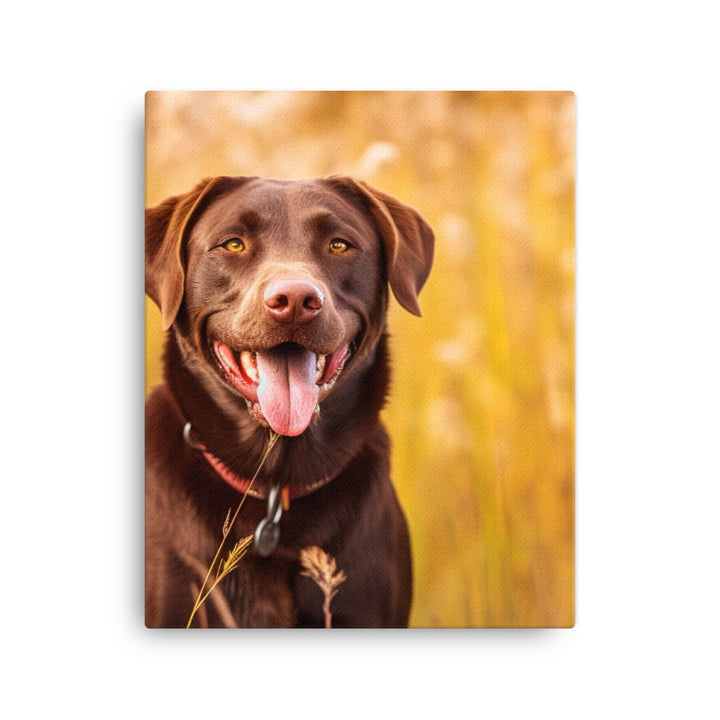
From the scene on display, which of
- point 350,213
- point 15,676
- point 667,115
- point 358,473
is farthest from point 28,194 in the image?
point 667,115

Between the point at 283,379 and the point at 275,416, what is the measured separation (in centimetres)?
9

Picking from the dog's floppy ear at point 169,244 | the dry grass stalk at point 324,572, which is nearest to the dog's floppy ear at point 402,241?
the dog's floppy ear at point 169,244

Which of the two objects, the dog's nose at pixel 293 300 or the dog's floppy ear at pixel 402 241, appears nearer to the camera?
the dog's nose at pixel 293 300

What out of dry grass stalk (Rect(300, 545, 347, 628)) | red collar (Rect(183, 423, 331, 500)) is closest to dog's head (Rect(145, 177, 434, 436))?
red collar (Rect(183, 423, 331, 500))

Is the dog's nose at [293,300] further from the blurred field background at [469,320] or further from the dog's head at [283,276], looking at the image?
the blurred field background at [469,320]

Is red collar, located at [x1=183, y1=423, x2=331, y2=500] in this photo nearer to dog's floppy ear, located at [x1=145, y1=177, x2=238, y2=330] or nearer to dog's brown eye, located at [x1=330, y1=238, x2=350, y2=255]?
dog's floppy ear, located at [x1=145, y1=177, x2=238, y2=330]

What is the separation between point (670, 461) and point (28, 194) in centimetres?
178

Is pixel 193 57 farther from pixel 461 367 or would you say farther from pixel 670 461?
pixel 670 461

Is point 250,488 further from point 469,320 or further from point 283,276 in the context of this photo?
point 469,320

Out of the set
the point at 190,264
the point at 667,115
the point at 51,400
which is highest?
the point at 667,115

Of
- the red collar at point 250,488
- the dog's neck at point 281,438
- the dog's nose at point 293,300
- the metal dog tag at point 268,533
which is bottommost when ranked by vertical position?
the metal dog tag at point 268,533

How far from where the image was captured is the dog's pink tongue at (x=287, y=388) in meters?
1.72

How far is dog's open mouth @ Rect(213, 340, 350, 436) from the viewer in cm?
172

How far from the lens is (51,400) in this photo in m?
1.86
